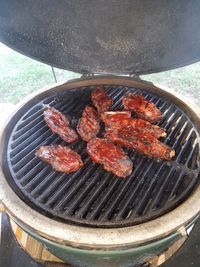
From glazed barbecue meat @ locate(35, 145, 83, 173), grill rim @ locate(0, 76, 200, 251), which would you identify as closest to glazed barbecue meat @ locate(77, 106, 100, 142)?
glazed barbecue meat @ locate(35, 145, 83, 173)

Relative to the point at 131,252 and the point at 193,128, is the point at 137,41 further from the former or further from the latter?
the point at 131,252

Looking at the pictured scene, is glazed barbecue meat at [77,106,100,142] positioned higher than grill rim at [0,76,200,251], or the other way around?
glazed barbecue meat at [77,106,100,142]

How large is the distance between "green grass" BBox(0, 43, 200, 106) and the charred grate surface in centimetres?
335

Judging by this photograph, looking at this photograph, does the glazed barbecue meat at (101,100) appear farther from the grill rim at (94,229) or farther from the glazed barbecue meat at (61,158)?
the grill rim at (94,229)

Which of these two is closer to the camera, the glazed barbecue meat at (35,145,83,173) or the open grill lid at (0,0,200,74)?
the glazed barbecue meat at (35,145,83,173)

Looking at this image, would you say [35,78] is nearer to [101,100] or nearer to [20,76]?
[20,76]

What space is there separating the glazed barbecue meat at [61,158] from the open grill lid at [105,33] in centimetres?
78

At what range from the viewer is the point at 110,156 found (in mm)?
2328

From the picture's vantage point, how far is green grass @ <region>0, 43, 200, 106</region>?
6002mm

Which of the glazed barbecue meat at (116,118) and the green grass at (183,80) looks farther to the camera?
the green grass at (183,80)

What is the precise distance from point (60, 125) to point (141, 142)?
720mm

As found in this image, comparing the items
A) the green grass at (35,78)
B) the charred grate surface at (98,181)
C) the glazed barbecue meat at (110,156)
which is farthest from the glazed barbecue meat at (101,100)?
the green grass at (35,78)

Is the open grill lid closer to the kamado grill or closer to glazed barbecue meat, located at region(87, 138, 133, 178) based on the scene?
the kamado grill

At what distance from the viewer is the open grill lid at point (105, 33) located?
96.0 inches
